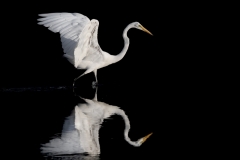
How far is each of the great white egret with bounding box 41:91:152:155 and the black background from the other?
0.32 feet

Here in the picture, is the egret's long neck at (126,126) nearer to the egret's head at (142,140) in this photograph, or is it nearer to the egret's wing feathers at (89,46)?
the egret's head at (142,140)

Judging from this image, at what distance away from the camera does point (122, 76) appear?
12.2m

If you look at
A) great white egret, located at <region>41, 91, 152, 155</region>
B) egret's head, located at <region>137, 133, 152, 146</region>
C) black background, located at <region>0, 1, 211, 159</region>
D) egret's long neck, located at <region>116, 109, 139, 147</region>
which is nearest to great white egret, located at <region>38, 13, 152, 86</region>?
black background, located at <region>0, 1, 211, 159</region>

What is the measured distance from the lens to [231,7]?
52.0 ft

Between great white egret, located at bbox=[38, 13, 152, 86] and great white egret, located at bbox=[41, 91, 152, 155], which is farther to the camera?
great white egret, located at bbox=[38, 13, 152, 86]

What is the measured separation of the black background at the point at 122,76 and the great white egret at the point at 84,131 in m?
0.10

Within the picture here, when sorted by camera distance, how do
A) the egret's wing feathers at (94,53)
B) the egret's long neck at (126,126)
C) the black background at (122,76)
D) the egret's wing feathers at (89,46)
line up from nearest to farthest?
the egret's long neck at (126,126) < the black background at (122,76) < the egret's wing feathers at (89,46) < the egret's wing feathers at (94,53)

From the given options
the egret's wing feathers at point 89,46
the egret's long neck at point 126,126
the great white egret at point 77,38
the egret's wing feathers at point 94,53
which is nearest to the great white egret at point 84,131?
the egret's long neck at point 126,126

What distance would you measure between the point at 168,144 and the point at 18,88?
4.72 meters

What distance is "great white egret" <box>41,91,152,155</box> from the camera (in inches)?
213

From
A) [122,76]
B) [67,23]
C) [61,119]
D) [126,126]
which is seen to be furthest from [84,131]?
[122,76]

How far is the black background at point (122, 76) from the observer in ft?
20.0

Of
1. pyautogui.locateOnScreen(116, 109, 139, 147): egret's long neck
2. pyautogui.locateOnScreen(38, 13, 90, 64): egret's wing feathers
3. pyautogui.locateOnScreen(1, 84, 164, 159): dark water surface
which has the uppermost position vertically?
pyautogui.locateOnScreen(38, 13, 90, 64): egret's wing feathers

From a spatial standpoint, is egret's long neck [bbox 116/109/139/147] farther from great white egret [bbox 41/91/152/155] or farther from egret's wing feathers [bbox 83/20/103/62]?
egret's wing feathers [bbox 83/20/103/62]
